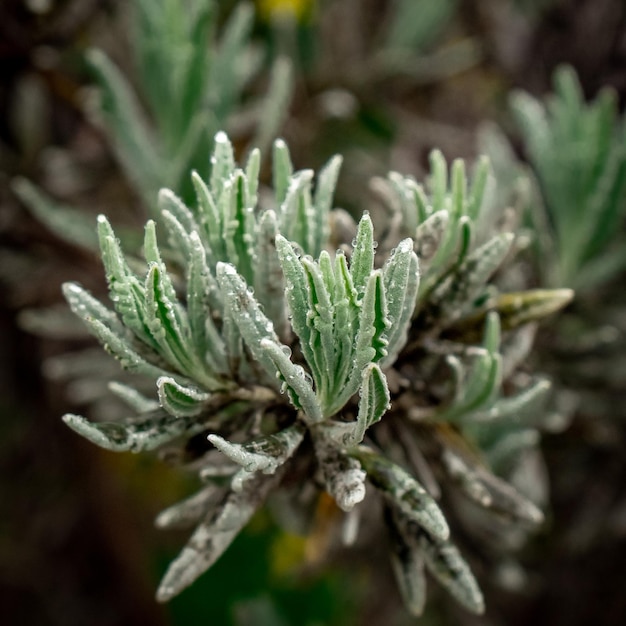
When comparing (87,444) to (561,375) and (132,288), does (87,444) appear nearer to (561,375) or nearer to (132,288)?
(561,375)

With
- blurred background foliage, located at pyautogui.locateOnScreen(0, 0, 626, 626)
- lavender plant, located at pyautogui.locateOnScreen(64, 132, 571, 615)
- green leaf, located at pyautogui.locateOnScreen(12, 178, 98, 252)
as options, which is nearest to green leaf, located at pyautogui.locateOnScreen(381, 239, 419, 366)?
lavender plant, located at pyautogui.locateOnScreen(64, 132, 571, 615)

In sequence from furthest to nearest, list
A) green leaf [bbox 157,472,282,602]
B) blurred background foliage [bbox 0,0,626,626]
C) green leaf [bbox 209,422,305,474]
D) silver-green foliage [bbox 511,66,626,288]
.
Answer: blurred background foliage [bbox 0,0,626,626] → silver-green foliage [bbox 511,66,626,288] → green leaf [bbox 157,472,282,602] → green leaf [bbox 209,422,305,474]

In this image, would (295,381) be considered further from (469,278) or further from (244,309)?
(469,278)

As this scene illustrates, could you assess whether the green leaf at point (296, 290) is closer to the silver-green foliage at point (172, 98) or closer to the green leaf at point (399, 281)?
the green leaf at point (399, 281)

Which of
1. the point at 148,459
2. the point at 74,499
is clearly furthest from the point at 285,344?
the point at 74,499

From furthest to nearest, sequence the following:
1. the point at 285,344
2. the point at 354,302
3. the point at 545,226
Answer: the point at 545,226, the point at 285,344, the point at 354,302

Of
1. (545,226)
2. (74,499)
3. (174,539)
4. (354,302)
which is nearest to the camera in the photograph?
(354,302)

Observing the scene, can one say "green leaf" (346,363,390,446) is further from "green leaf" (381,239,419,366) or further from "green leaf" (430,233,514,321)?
"green leaf" (430,233,514,321)
